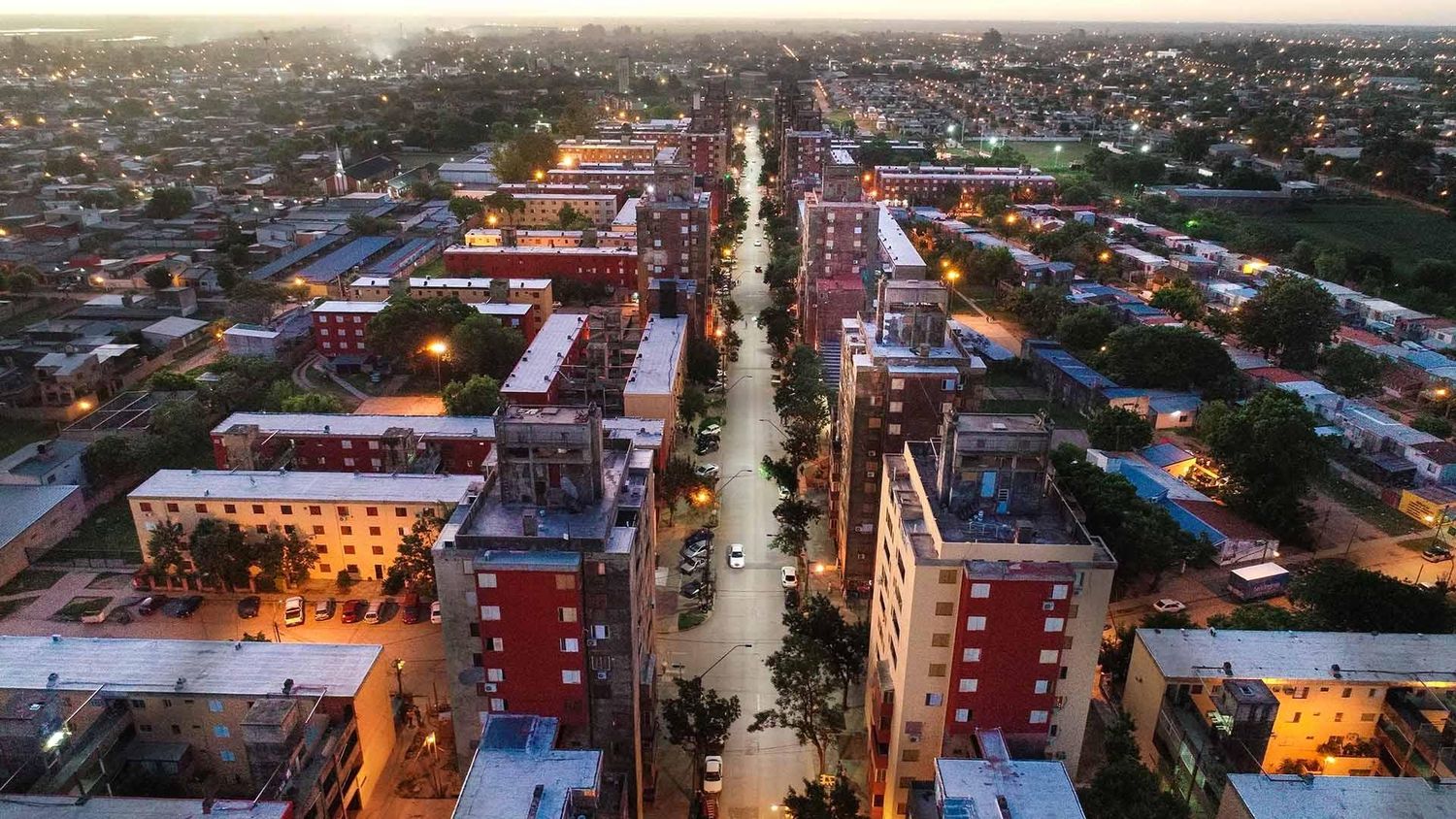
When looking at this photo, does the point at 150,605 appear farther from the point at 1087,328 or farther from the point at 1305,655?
the point at 1087,328

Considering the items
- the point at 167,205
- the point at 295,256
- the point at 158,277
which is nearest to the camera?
the point at 158,277

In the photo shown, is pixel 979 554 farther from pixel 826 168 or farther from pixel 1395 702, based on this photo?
pixel 826 168

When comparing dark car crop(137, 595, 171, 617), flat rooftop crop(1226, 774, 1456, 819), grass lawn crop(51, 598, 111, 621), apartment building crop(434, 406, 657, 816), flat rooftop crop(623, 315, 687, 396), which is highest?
apartment building crop(434, 406, 657, 816)

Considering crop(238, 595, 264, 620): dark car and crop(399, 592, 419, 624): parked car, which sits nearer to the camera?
crop(399, 592, 419, 624): parked car

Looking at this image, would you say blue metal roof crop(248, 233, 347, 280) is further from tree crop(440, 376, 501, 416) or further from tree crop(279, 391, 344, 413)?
tree crop(440, 376, 501, 416)

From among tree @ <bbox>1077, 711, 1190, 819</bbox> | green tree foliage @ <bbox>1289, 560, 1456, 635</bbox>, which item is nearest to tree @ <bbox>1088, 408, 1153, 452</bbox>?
green tree foliage @ <bbox>1289, 560, 1456, 635</bbox>

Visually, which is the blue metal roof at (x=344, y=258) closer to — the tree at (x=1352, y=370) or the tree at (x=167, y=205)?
the tree at (x=167, y=205)

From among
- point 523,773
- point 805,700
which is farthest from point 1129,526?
point 523,773
